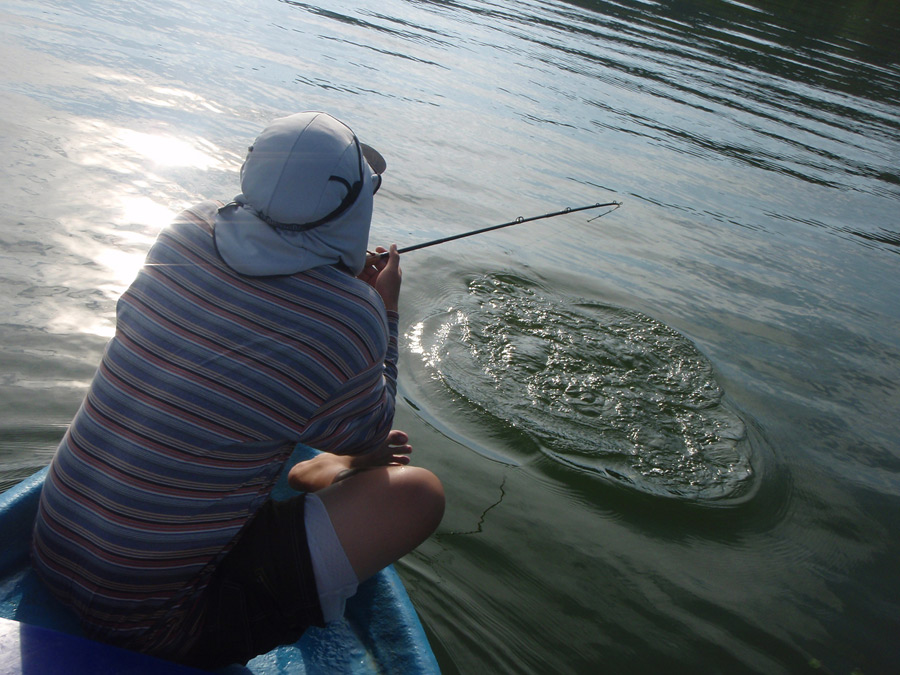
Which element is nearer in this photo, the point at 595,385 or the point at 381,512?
the point at 381,512

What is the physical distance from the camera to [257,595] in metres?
1.95

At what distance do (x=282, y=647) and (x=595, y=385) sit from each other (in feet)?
7.99

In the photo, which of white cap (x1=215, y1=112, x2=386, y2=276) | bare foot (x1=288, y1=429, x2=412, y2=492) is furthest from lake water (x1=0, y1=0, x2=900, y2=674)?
white cap (x1=215, y1=112, x2=386, y2=276)

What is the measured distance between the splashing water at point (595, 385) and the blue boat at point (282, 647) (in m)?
1.50

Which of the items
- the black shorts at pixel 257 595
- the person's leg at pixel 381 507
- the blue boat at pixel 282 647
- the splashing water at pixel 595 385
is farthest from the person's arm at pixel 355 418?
the splashing water at pixel 595 385

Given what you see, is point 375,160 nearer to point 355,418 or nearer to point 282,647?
point 355,418

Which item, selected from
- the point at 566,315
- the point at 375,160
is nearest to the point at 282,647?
the point at 375,160

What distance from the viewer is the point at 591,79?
12359 mm

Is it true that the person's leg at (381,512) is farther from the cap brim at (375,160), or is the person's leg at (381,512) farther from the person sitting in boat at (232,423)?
the cap brim at (375,160)

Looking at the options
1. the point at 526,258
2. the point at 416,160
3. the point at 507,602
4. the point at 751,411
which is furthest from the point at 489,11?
the point at 507,602

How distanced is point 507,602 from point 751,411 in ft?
7.41

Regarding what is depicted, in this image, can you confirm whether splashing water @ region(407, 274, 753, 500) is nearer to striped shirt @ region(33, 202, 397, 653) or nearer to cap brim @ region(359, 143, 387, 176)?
cap brim @ region(359, 143, 387, 176)

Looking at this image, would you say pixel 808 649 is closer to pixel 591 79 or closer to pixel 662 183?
pixel 662 183

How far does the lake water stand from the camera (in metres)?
2.96
